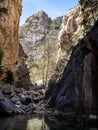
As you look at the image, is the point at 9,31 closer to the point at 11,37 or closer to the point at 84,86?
the point at 11,37

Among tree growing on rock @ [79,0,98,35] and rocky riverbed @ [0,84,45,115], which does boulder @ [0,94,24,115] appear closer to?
rocky riverbed @ [0,84,45,115]

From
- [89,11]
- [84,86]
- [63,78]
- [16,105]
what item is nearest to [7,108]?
[16,105]

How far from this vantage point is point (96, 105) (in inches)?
1137

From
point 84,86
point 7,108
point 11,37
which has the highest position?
point 11,37

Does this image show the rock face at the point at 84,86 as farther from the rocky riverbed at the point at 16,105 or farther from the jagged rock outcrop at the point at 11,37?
the jagged rock outcrop at the point at 11,37

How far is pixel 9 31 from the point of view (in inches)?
2648

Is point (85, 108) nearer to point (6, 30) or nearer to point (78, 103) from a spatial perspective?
point (78, 103)

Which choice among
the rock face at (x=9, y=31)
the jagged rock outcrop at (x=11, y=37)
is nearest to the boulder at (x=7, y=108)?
the jagged rock outcrop at (x=11, y=37)

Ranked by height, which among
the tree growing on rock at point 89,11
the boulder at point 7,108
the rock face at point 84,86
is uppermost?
the tree growing on rock at point 89,11

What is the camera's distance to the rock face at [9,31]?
6475cm

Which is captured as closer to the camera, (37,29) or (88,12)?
(88,12)

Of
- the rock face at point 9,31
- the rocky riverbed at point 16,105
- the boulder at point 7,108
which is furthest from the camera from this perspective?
the rock face at point 9,31

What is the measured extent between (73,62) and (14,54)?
36.6 metres

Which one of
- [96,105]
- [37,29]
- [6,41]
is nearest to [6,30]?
[6,41]
